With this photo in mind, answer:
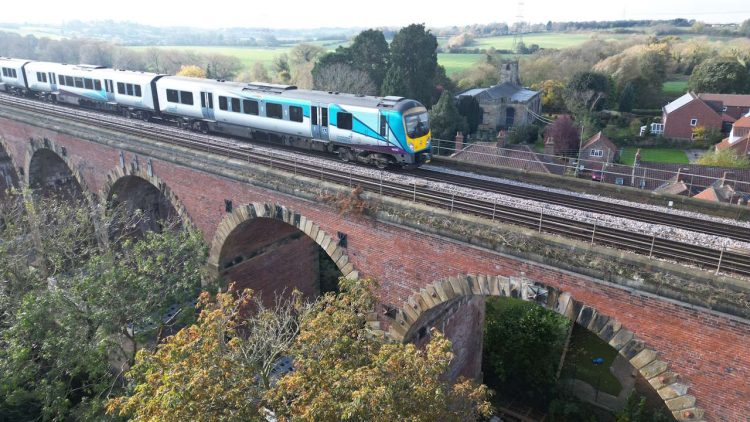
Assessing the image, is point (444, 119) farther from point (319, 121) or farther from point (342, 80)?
point (319, 121)

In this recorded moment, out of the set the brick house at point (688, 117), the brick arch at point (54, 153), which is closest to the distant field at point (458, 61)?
the brick house at point (688, 117)

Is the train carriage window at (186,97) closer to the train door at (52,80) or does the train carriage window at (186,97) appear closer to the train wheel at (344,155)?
the train wheel at (344,155)

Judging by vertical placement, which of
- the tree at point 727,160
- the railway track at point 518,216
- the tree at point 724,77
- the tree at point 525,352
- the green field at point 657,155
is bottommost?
the tree at point 525,352

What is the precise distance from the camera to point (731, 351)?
8977 millimetres

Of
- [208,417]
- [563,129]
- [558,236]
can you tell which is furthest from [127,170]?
[563,129]

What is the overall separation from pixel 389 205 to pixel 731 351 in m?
8.29

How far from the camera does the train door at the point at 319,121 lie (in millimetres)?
19938

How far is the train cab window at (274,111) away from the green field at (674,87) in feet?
224

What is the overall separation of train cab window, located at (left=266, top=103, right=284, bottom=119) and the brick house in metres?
52.7

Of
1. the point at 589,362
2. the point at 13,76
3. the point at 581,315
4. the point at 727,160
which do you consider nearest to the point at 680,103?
the point at 727,160

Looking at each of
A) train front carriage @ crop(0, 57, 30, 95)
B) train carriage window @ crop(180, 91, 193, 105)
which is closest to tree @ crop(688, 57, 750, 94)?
train carriage window @ crop(180, 91, 193, 105)

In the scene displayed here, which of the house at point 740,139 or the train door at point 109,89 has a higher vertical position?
the train door at point 109,89

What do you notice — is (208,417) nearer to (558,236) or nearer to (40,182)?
(558,236)

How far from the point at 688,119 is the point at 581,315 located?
57.5m
